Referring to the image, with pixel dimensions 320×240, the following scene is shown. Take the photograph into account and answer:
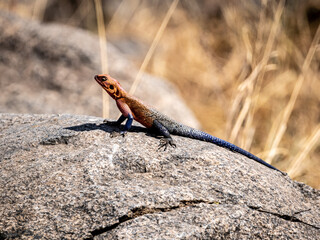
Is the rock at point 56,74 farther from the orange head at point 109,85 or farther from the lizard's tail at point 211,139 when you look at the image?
the lizard's tail at point 211,139

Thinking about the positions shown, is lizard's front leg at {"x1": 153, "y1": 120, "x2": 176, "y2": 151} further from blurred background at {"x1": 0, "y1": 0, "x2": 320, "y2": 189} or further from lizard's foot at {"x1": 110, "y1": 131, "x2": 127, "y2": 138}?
blurred background at {"x1": 0, "y1": 0, "x2": 320, "y2": 189}

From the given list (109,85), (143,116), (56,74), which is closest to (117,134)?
(143,116)

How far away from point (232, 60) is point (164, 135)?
240 inches

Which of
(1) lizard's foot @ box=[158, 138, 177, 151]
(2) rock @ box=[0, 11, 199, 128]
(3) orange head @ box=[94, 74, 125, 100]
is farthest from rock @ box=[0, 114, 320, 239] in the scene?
(2) rock @ box=[0, 11, 199, 128]

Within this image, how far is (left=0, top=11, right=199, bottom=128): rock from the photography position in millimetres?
5129

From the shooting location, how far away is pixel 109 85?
321 cm

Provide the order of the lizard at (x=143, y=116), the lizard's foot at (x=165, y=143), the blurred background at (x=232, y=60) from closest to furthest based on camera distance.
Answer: the lizard's foot at (x=165, y=143) → the lizard at (x=143, y=116) → the blurred background at (x=232, y=60)

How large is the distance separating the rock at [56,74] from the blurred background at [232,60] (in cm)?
6

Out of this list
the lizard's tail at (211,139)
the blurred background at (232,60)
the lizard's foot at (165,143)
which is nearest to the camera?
the lizard's foot at (165,143)

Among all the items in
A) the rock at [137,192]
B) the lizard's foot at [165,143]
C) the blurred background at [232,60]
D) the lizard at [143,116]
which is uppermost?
the blurred background at [232,60]

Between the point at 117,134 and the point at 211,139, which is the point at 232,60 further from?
the point at 117,134

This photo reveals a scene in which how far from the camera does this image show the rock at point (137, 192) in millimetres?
1978

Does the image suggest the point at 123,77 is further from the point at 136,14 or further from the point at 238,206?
the point at 136,14

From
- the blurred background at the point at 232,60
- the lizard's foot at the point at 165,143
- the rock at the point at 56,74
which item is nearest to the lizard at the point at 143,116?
the lizard's foot at the point at 165,143
